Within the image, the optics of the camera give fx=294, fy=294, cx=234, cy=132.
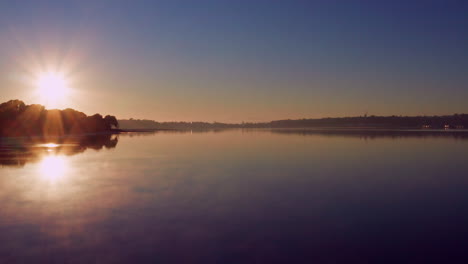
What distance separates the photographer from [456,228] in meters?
13.2

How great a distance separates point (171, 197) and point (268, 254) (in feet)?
32.6

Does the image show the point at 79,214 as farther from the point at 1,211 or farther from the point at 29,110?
the point at 29,110

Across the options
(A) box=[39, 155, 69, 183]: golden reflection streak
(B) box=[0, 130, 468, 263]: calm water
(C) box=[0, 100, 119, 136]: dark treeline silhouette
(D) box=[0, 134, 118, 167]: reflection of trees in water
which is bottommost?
(B) box=[0, 130, 468, 263]: calm water

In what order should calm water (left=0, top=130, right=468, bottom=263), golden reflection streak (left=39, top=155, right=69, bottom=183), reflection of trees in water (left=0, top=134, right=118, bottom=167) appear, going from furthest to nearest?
reflection of trees in water (left=0, top=134, right=118, bottom=167)
golden reflection streak (left=39, top=155, right=69, bottom=183)
calm water (left=0, top=130, right=468, bottom=263)

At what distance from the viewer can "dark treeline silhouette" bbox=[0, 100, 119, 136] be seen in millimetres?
95188

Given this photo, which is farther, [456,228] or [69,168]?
[69,168]

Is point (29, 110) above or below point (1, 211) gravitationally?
above

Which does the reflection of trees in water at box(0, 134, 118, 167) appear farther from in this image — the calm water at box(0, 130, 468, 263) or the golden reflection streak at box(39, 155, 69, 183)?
the calm water at box(0, 130, 468, 263)

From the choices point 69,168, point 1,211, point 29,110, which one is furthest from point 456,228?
point 29,110

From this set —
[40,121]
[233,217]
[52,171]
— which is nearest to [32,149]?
[52,171]

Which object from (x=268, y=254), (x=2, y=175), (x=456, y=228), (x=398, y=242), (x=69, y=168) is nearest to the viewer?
(x=268, y=254)

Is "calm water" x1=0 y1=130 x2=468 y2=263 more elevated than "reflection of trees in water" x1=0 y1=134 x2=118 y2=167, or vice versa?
"reflection of trees in water" x1=0 y1=134 x2=118 y2=167

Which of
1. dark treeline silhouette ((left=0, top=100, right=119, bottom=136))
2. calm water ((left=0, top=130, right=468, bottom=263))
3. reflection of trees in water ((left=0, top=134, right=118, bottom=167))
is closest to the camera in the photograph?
calm water ((left=0, top=130, right=468, bottom=263))

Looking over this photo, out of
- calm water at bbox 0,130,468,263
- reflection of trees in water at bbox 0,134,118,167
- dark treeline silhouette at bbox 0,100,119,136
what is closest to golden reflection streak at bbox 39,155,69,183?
calm water at bbox 0,130,468,263
